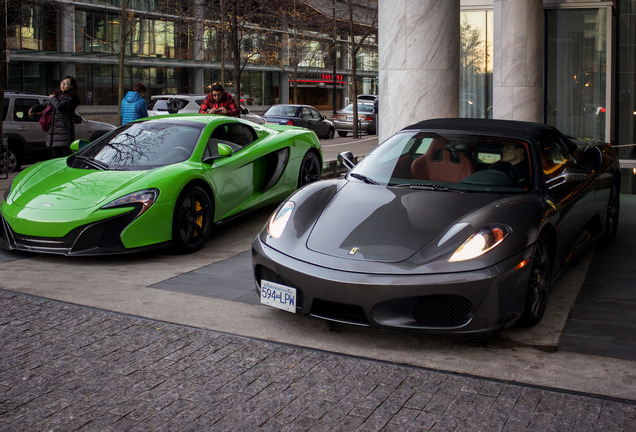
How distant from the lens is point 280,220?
206 inches

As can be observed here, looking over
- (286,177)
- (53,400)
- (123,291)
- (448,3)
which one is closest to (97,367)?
(53,400)

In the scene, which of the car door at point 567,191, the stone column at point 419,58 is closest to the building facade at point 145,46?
the stone column at point 419,58

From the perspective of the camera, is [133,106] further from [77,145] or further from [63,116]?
[77,145]

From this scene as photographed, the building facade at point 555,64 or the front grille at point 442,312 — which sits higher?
the building facade at point 555,64

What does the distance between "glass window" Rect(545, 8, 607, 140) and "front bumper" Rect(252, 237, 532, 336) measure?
1432 centimetres

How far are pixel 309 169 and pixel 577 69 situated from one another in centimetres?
1040

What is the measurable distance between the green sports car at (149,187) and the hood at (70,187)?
1 centimetres

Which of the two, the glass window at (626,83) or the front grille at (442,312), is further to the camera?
the glass window at (626,83)

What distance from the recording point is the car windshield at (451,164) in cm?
541

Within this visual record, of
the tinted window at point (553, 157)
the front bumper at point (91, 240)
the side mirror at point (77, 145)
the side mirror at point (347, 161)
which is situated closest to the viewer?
the tinted window at point (553, 157)

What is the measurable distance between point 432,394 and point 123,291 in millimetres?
2881

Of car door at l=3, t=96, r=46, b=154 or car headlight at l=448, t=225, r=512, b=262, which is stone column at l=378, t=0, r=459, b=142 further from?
car door at l=3, t=96, r=46, b=154

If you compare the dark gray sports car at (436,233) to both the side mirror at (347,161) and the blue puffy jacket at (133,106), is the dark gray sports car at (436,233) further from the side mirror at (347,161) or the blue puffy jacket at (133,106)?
the blue puffy jacket at (133,106)

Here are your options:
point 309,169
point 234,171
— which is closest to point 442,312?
point 234,171
